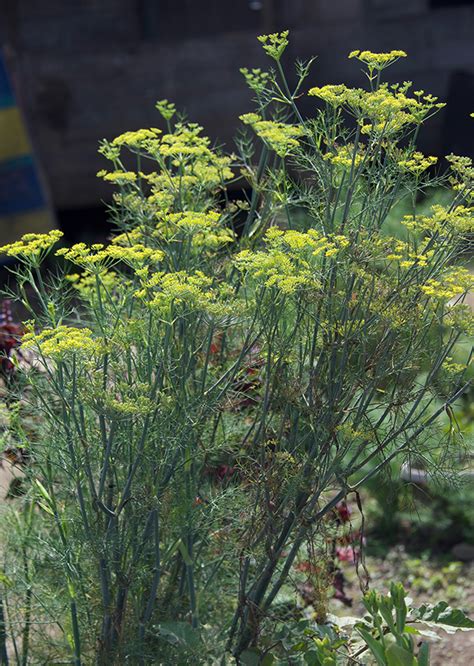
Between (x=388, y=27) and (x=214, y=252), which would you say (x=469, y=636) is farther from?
(x=388, y=27)

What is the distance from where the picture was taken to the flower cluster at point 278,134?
8.36 feet

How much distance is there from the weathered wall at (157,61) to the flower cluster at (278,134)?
25.0 feet

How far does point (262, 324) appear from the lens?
258 centimetres

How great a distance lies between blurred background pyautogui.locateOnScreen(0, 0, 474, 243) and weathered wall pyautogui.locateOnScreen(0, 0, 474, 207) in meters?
0.01

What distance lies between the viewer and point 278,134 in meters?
2.56

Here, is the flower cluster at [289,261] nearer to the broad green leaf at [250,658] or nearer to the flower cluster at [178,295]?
the flower cluster at [178,295]

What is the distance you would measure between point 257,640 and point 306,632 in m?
0.19

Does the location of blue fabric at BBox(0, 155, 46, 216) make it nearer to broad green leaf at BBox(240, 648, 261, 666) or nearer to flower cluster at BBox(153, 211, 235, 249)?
flower cluster at BBox(153, 211, 235, 249)

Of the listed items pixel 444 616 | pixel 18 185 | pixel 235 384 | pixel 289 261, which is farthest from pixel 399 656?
pixel 18 185

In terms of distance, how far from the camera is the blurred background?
10.1 m

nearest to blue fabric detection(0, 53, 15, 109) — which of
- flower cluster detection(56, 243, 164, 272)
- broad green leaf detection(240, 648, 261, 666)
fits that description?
flower cluster detection(56, 243, 164, 272)

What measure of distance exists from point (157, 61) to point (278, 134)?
8127 mm

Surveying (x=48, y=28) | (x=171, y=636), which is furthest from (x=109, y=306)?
(x=48, y=28)

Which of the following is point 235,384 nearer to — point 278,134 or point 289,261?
point 289,261
